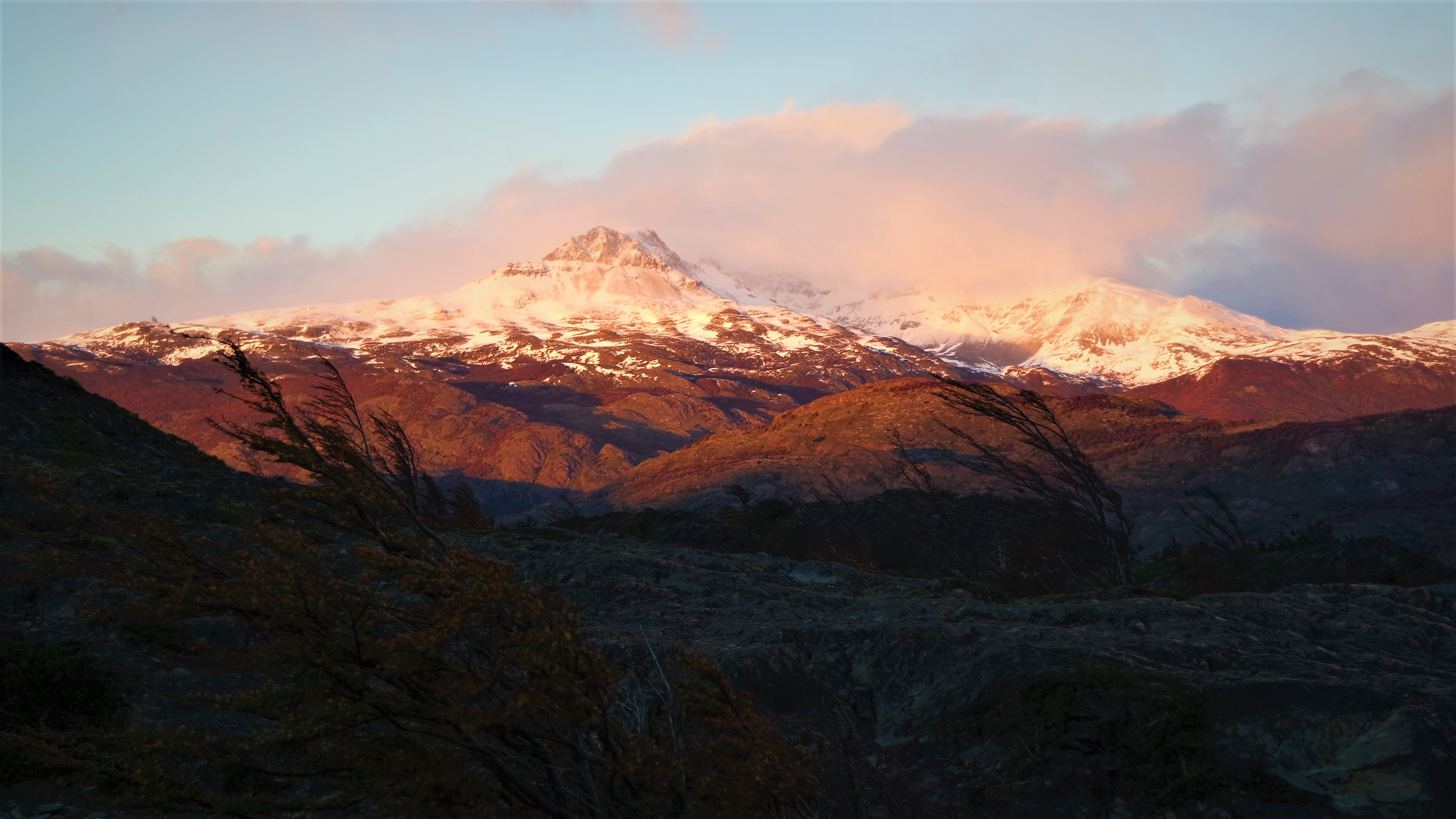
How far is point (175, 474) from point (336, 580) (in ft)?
43.2

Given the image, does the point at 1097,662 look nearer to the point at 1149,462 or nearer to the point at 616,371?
the point at 1149,462

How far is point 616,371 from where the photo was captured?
120312 millimetres

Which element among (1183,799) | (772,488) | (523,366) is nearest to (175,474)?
(1183,799)

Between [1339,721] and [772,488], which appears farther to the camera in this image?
[772,488]

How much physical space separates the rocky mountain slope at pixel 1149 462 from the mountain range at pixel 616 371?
1072 cm

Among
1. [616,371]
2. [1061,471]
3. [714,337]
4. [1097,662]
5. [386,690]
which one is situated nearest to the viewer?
[386,690]

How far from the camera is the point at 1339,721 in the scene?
20.2 ft

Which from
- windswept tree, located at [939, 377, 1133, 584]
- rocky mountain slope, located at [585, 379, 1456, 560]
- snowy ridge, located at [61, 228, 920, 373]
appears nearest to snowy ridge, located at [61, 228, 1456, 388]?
snowy ridge, located at [61, 228, 920, 373]

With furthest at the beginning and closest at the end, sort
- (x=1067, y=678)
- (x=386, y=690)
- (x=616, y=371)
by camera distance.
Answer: (x=616, y=371) < (x=1067, y=678) < (x=386, y=690)

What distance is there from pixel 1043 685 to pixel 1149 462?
30805 mm

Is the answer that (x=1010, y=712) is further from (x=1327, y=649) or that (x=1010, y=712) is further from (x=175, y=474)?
(x=175, y=474)

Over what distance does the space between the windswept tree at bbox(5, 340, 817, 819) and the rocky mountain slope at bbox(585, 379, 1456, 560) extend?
59.1 feet

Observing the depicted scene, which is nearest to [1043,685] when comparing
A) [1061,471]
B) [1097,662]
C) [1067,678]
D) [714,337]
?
[1067,678]

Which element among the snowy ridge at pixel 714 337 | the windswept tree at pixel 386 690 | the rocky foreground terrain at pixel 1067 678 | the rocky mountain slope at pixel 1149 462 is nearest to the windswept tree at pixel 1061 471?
the rocky foreground terrain at pixel 1067 678
